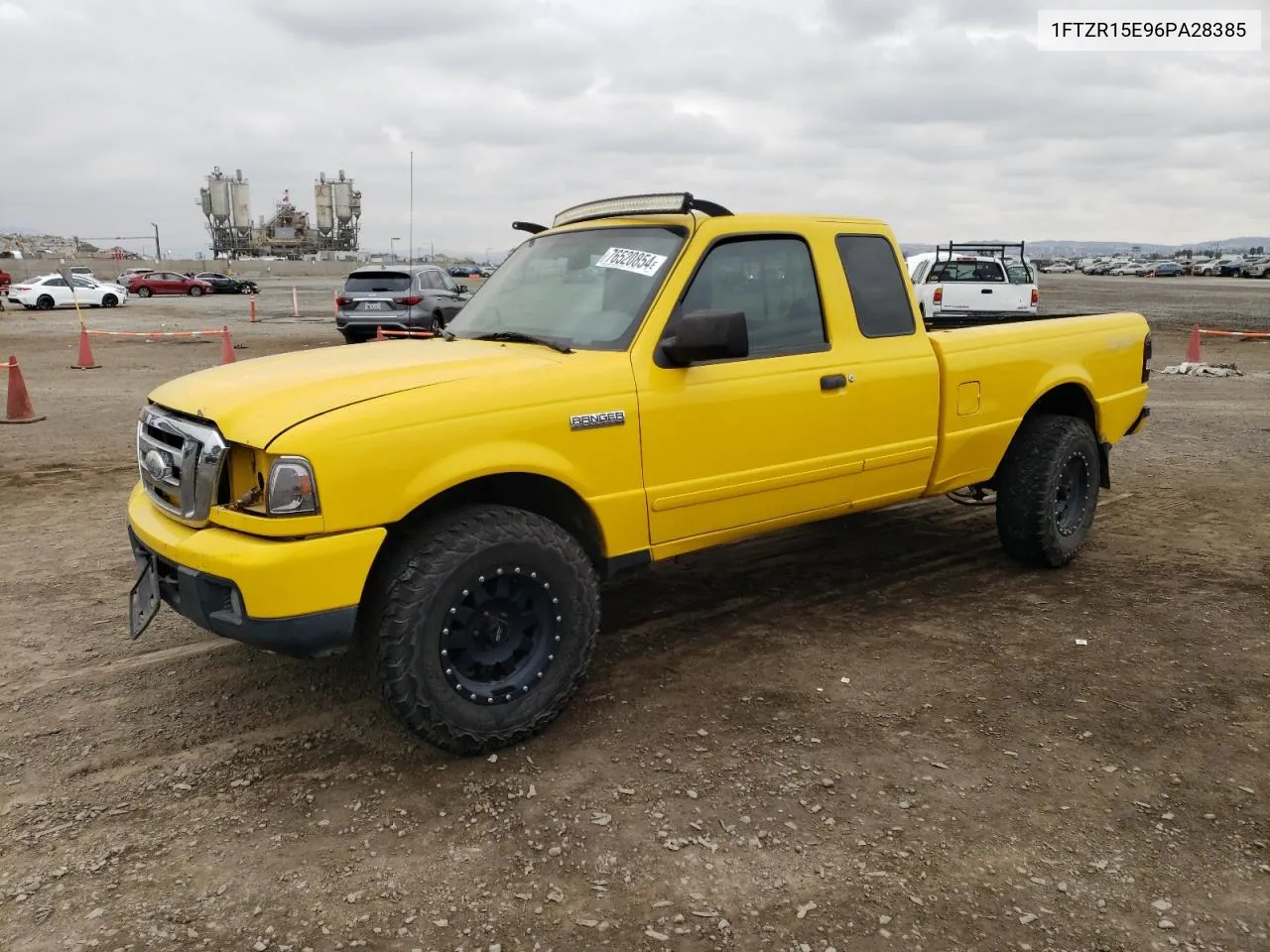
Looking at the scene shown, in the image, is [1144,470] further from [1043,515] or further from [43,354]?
[43,354]

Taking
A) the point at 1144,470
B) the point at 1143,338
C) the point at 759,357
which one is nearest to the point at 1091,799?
the point at 759,357

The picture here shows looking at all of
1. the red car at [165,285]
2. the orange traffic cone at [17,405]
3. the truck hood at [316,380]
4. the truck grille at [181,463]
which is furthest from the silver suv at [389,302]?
the red car at [165,285]

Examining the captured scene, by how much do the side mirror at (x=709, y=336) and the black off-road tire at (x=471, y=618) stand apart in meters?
0.86

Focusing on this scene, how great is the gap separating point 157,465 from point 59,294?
37899 mm

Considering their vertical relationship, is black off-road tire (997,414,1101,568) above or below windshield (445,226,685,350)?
below

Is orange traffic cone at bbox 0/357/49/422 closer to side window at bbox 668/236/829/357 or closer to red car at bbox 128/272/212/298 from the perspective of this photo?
side window at bbox 668/236/829/357

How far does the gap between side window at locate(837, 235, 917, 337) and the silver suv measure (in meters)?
14.0

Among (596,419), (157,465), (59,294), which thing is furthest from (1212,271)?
(157,465)

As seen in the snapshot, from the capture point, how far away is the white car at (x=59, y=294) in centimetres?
3512

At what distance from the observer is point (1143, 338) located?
606cm

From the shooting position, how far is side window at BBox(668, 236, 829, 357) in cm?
417

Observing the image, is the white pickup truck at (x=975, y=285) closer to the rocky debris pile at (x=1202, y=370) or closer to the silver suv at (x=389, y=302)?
the rocky debris pile at (x=1202, y=370)

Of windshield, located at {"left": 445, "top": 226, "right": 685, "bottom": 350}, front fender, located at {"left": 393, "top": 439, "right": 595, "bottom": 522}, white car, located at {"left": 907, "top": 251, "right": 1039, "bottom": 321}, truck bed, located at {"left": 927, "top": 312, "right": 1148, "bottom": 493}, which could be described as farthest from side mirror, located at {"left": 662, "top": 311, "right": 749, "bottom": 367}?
white car, located at {"left": 907, "top": 251, "right": 1039, "bottom": 321}

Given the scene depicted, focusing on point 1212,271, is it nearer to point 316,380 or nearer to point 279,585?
point 316,380
